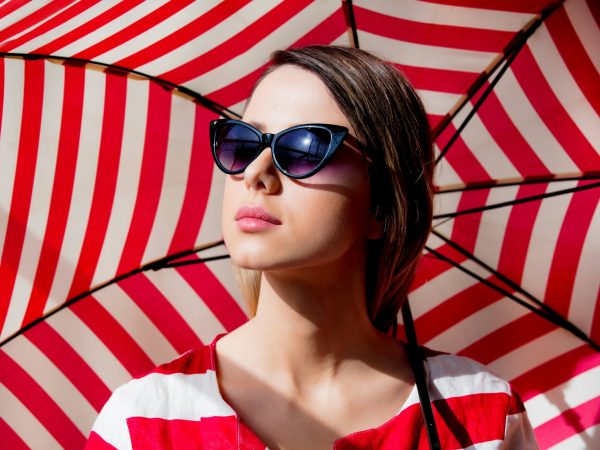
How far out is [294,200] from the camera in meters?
1.47

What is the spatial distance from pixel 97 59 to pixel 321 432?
100 centimetres

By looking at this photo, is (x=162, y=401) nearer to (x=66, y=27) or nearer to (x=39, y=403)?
(x=39, y=403)

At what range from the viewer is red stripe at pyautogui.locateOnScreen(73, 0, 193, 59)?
1884 mm

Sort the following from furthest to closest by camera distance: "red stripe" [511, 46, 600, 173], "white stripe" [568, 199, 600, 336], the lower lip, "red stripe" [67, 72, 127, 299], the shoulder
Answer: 1. "white stripe" [568, 199, 600, 336]
2. "red stripe" [511, 46, 600, 173]
3. "red stripe" [67, 72, 127, 299]
4. the shoulder
5. the lower lip

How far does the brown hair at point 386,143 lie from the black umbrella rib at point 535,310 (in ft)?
1.34

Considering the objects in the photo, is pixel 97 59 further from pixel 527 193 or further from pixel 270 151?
pixel 527 193

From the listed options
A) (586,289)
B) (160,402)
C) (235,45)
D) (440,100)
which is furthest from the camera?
(586,289)

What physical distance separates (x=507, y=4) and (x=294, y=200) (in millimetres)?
917

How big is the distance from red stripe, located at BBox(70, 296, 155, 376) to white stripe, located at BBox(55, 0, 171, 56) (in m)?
0.61

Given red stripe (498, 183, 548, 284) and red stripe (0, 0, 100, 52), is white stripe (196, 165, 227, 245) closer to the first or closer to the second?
red stripe (0, 0, 100, 52)

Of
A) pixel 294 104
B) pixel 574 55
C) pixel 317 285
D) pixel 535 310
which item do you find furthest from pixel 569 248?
pixel 294 104

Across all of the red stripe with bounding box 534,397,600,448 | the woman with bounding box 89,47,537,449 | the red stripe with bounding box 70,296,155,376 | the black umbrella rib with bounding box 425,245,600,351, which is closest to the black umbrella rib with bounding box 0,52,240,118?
the woman with bounding box 89,47,537,449

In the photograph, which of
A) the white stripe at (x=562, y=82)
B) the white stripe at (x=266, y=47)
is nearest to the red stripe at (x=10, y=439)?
the white stripe at (x=266, y=47)

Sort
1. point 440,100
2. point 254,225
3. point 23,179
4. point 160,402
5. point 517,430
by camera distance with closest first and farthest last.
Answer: point 254,225 → point 160,402 → point 517,430 → point 23,179 → point 440,100
